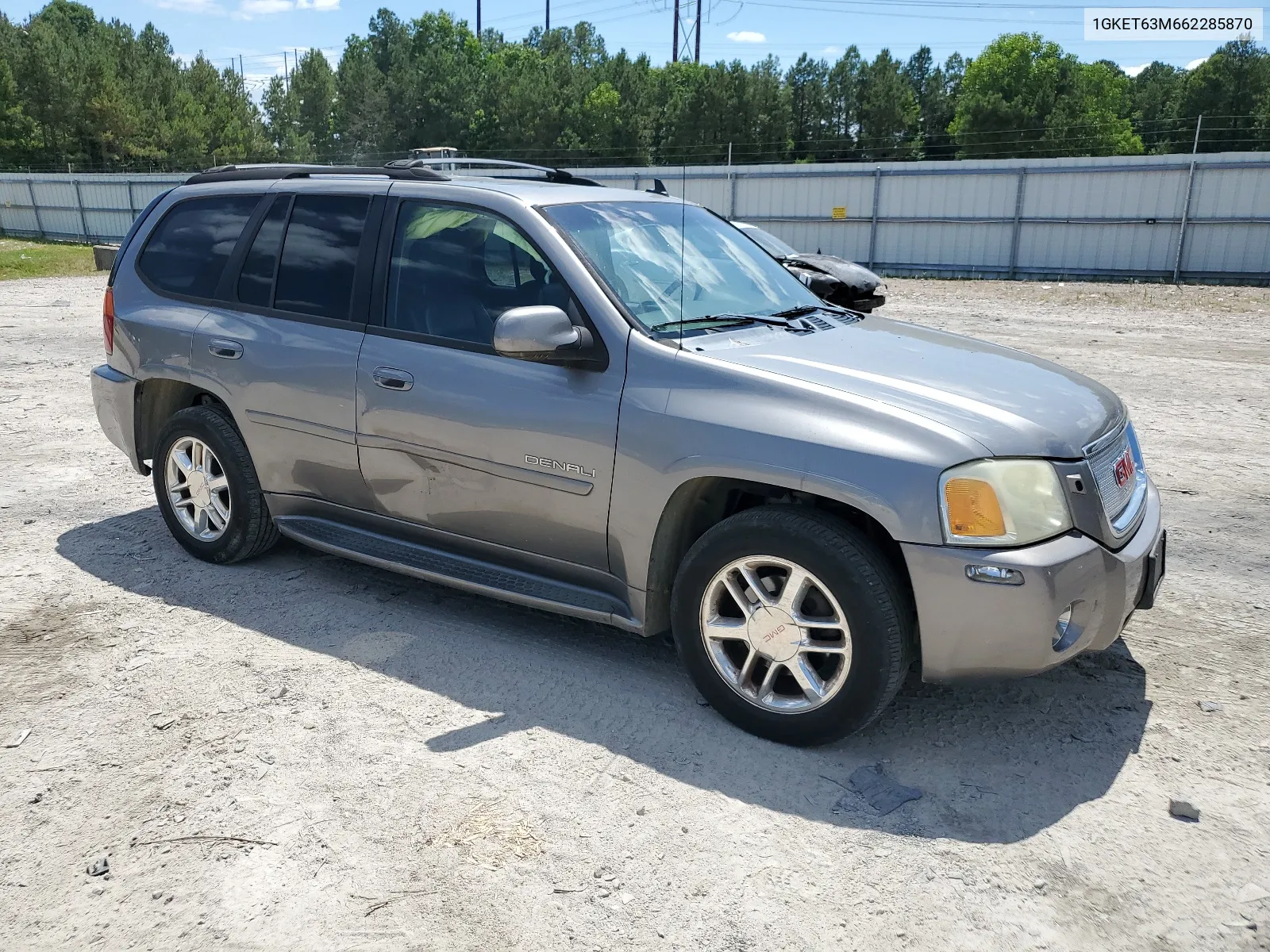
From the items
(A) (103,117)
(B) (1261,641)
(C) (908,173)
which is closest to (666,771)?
(B) (1261,641)

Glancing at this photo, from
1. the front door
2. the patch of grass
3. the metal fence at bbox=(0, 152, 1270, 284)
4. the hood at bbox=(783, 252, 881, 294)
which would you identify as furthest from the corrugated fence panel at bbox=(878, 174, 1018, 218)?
the front door

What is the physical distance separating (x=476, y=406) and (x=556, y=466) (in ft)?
1.42

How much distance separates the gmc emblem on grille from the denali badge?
184 centimetres

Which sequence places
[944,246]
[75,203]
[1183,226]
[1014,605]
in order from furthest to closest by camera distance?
[75,203], [944,246], [1183,226], [1014,605]

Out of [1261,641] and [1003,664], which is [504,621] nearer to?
[1003,664]

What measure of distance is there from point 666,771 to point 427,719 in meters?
0.91

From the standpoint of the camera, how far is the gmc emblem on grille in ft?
11.9

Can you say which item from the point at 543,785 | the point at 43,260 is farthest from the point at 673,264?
the point at 43,260

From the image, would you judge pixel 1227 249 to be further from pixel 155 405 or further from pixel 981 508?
pixel 155 405

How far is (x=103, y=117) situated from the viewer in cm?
6238

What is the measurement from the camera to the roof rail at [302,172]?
4.52 m

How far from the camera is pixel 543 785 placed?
3320mm

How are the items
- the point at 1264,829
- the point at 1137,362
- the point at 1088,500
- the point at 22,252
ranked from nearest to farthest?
the point at 1264,829, the point at 1088,500, the point at 1137,362, the point at 22,252

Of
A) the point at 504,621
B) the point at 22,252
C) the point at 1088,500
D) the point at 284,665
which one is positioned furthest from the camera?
the point at 22,252
